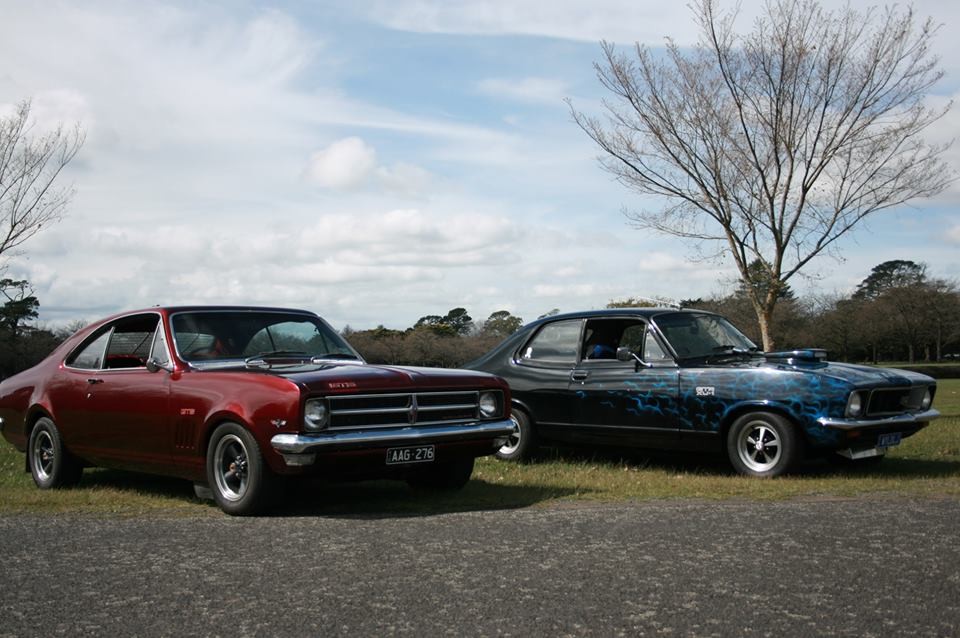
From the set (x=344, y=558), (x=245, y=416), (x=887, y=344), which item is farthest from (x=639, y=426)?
(x=887, y=344)

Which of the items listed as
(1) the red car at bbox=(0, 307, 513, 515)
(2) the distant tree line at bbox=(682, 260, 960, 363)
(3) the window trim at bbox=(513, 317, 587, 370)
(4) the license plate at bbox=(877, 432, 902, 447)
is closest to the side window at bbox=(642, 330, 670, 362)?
(3) the window trim at bbox=(513, 317, 587, 370)

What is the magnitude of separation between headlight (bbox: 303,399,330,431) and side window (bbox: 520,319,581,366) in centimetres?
445

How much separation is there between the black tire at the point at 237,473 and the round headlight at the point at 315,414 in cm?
43

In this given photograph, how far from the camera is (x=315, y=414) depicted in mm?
7172

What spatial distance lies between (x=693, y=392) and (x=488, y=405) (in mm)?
2620

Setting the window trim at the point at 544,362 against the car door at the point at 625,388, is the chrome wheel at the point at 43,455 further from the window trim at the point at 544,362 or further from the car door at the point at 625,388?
the car door at the point at 625,388

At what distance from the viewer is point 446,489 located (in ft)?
28.4

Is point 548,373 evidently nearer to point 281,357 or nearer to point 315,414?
point 281,357

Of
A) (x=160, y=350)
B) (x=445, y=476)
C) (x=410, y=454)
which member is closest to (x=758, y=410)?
(x=445, y=476)

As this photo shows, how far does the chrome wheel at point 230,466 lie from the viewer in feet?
24.4

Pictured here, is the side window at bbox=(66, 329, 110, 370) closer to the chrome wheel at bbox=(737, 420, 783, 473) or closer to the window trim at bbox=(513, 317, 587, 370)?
the window trim at bbox=(513, 317, 587, 370)

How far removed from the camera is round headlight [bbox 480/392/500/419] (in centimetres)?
821

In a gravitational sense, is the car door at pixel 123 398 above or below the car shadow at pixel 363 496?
above

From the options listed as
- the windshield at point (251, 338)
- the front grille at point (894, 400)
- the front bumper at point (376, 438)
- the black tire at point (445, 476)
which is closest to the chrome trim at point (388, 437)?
the front bumper at point (376, 438)
